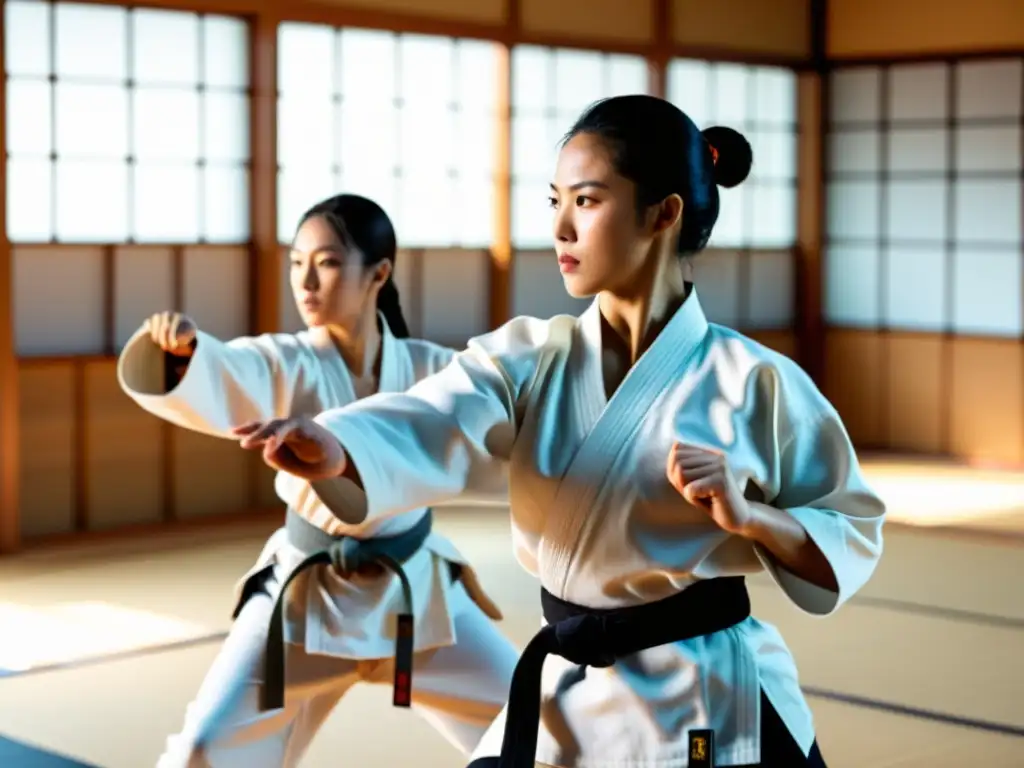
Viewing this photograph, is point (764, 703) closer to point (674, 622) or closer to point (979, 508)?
point (674, 622)

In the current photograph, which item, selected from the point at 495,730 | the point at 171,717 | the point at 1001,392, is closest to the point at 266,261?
the point at 171,717

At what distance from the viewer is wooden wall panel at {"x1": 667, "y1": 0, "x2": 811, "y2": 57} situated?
384 inches

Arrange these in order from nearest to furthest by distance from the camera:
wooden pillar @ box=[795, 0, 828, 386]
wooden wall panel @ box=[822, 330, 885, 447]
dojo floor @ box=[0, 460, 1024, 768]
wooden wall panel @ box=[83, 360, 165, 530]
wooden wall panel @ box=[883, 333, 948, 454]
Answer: dojo floor @ box=[0, 460, 1024, 768] → wooden wall panel @ box=[83, 360, 165, 530] → wooden wall panel @ box=[883, 333, 948, 454] → wooden wall panel @ box=[822, 330, 885, 447] → wooden pillar @ box=[795, 0, 828, 386]

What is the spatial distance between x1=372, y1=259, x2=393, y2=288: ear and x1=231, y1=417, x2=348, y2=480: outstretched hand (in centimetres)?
155

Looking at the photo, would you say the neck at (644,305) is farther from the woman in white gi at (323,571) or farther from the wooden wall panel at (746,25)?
the wooden wall panel at (746,25)

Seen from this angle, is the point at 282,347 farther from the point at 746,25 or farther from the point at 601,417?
the point at 746,25

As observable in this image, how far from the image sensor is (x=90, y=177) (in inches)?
280

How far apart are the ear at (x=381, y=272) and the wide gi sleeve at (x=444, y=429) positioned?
1.25 m

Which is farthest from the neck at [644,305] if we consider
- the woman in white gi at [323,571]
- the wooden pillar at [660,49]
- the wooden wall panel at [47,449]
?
the wooden pillar at [660,49]

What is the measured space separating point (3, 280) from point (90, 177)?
66 centimetres

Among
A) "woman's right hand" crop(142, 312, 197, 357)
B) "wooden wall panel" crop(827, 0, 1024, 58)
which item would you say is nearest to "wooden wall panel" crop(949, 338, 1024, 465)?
"wooden wall panel" crop(827, 0, 1024, 58)

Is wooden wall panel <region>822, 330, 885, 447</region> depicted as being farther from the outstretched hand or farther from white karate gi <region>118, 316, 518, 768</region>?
the outstretched hand

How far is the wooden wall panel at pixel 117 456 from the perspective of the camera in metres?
7.16

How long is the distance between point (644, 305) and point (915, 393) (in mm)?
8216
